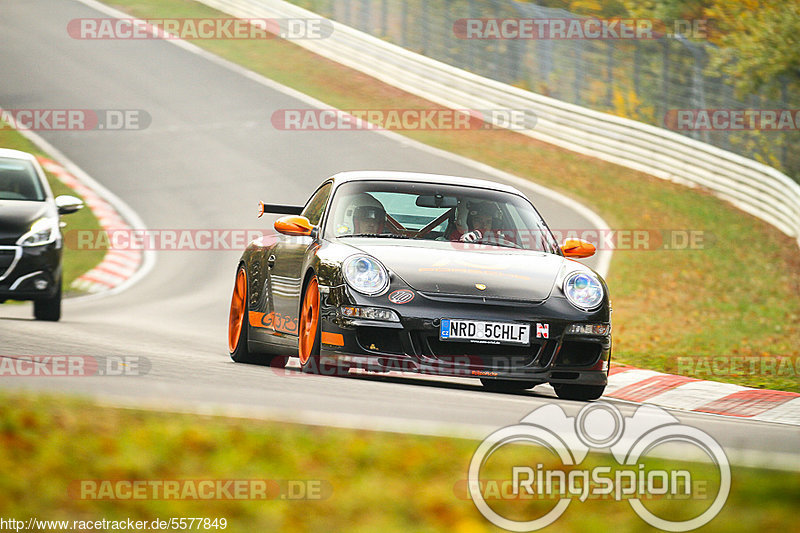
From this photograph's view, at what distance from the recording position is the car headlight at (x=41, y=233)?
36.6 feet

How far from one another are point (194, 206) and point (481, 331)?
42.4 ft

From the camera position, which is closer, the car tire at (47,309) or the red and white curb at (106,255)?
the car tire at (47,309)

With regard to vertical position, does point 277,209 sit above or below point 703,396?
above

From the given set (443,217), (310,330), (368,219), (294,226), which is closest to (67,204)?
(294,226)

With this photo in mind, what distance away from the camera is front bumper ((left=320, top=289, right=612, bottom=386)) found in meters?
7.52

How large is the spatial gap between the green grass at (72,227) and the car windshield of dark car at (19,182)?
324 centimetres

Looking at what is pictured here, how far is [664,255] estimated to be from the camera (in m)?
18.9

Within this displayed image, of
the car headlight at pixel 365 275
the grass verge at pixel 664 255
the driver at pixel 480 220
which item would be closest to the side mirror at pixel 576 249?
the driver at pixel 480 220

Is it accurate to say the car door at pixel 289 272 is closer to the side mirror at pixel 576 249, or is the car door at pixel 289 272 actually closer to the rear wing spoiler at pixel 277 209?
the rear wing spoiler at pixel 277 209

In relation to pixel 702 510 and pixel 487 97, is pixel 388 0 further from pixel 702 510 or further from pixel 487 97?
pixel 702 510

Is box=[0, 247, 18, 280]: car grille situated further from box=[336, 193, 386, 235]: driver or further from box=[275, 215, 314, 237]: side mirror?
box=[336, 193, 386, 235]: driver

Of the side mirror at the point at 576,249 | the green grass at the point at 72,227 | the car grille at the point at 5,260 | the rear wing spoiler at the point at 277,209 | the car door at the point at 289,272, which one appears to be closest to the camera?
the car door at the point at 289,272

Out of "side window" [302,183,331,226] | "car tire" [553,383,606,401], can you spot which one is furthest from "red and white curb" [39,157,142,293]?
"car tire" [553,383,606,401]

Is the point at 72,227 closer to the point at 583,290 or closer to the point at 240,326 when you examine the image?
the point at 240,326
